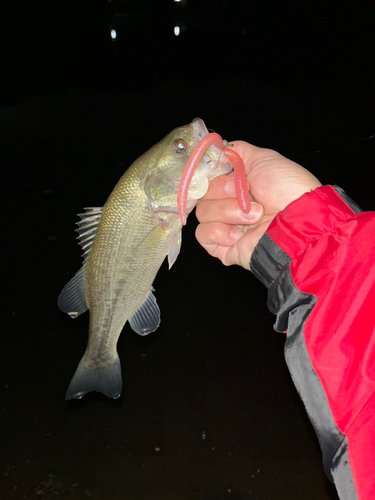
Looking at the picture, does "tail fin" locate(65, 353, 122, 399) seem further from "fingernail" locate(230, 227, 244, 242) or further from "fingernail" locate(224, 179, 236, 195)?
"fingernail" locate(224, 179, 236, 195)

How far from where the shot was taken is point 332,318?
922mm

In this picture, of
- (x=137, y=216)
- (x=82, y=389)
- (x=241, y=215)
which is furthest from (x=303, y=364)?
(x=82, y=389)

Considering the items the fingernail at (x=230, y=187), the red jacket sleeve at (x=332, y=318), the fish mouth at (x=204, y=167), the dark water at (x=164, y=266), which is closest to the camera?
the red jacket sleeve at (x=332, y=318)

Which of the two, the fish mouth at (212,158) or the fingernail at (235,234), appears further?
the fingernail at (235,234)

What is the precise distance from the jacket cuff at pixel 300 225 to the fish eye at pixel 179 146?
0.45 meters

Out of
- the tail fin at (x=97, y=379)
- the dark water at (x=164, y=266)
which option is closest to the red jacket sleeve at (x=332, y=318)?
the tail fin at (x=97, y=379)

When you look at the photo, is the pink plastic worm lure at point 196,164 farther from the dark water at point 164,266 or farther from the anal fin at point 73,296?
the dark water at point 164,266

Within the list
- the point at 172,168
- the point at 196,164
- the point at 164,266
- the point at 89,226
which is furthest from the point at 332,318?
the point at 164,266

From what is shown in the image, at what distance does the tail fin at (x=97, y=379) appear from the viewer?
1.43 m

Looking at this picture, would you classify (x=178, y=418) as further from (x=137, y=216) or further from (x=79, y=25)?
(x=79, y=25)

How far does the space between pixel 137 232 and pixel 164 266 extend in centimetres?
178

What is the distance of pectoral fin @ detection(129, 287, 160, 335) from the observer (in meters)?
1.36

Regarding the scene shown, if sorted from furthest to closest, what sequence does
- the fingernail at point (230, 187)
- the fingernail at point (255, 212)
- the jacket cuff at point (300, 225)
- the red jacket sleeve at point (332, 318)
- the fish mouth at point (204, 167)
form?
the fingernail at point (230, 187)
the fingernail at point (255, 212)
the fish mouth at point (204, 167)
the jacket cuff at point (300, 225)
the red jacket sleeve at point (332, 318)

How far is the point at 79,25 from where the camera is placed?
293 centimetres
